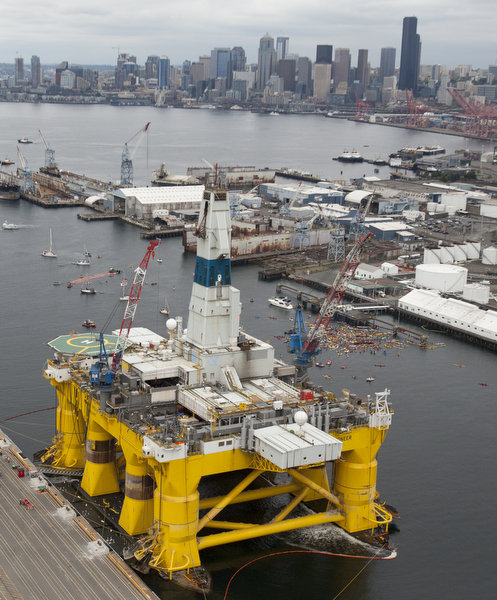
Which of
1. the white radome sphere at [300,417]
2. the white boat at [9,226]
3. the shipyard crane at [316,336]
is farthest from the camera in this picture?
the white boat at [9,226]

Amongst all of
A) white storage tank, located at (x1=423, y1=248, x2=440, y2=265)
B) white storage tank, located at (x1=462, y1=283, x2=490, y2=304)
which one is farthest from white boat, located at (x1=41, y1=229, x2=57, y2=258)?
white storage tank, located at (x1=462, y1=283, x2=490, y2=304)

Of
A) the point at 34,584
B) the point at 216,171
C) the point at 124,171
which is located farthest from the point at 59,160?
the point at 34,584

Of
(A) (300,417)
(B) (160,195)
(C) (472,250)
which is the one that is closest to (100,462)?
(A) (300,417)

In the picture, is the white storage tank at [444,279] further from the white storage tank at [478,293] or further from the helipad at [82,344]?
the helipad at [82,344]

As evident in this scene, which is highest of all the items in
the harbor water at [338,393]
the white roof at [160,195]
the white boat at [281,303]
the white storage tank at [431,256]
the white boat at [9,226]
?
the white roof at [160,195]

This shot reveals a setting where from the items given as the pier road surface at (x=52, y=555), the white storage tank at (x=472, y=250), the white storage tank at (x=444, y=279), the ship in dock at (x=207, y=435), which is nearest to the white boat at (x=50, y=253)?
the white storage tank at (x=444, y=279)

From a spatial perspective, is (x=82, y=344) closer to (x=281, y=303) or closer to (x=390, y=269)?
(x=281, y=303)

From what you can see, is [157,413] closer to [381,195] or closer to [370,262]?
[370,262]
